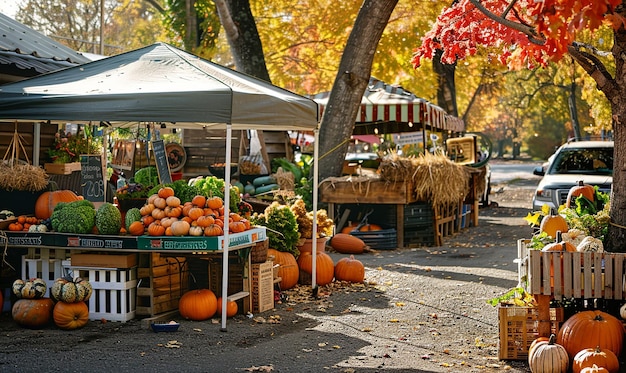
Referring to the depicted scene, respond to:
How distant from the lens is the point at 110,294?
934cm

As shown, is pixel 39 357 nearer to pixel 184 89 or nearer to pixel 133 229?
pixel 133 229

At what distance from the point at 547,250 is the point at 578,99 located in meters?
47.7

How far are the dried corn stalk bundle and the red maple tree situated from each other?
4708mm

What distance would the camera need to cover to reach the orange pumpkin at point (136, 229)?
9.41 meters

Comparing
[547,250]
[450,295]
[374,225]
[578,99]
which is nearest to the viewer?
[547,250]

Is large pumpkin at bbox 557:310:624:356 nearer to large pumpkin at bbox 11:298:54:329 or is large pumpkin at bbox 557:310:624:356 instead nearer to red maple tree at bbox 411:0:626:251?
red maple tree at bbox 411:0:626:251

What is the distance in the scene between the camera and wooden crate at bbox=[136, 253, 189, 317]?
9438 millimetres

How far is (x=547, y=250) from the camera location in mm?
7672

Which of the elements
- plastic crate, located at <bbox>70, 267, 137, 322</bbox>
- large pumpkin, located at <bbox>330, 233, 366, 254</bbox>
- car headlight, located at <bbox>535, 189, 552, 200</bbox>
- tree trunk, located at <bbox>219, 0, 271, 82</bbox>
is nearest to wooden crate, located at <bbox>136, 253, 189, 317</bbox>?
plastic crate, located at <bbox>70, 267, 137, 322</bbox>

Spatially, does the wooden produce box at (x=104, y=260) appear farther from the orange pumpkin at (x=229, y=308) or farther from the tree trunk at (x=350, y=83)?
the tree trunk at (x=350, y=83)

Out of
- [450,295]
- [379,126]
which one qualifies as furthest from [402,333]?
[379,126]

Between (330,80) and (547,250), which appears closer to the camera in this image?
(547,250)

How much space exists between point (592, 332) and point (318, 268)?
492cm

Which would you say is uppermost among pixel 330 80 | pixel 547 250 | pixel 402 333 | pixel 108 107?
pixel 330 80
